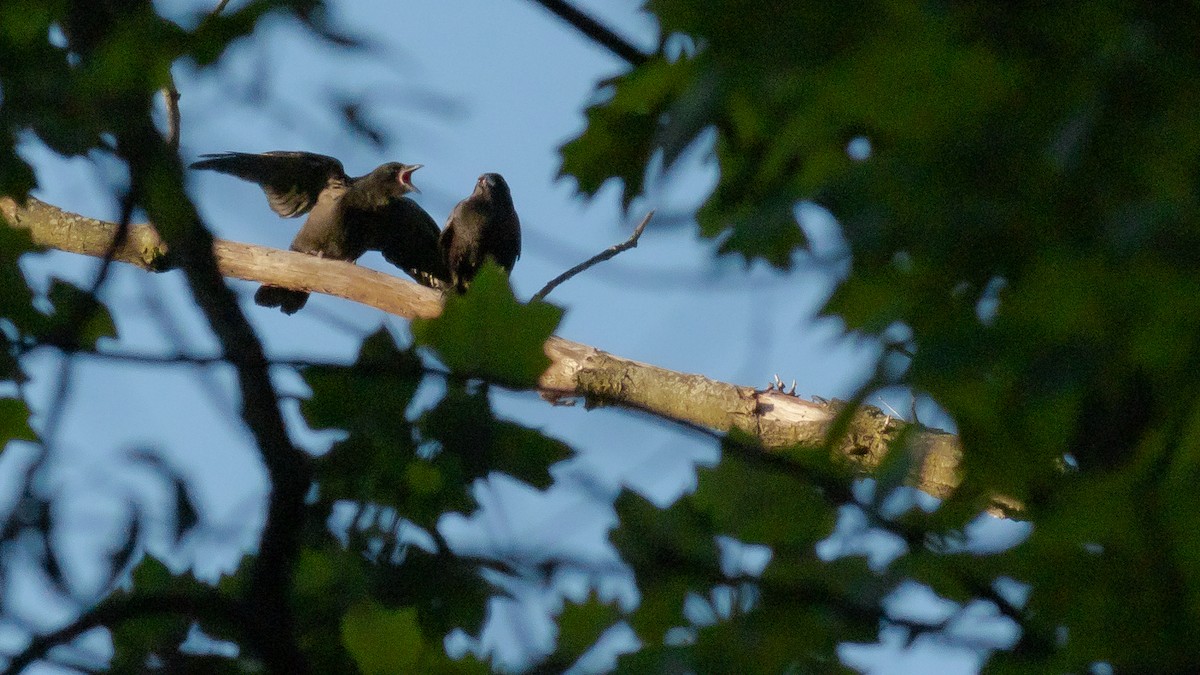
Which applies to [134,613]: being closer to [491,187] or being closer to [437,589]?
[437,589]

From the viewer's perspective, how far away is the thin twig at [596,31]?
5.35 feet

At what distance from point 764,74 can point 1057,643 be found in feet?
1.69

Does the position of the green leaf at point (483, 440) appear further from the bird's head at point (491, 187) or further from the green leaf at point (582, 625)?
the bird's head at point (491, 187)

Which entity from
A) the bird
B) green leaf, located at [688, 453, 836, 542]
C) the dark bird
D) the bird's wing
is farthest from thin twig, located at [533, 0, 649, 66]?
the dark bird

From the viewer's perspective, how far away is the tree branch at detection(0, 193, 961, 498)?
315 centimetres

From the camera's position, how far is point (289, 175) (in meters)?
6.52

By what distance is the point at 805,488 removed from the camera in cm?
121

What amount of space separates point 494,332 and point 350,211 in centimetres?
594

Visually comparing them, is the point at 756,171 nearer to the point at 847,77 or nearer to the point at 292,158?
the point at 847,77

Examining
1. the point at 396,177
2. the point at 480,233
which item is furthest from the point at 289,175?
the point at 480,233

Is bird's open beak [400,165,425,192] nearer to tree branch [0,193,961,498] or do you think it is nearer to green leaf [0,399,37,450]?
tree branch [0,193,961,498]

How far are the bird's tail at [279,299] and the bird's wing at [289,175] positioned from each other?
1.86 ft

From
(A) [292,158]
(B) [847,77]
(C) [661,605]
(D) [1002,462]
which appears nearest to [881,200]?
(B) [847,77]

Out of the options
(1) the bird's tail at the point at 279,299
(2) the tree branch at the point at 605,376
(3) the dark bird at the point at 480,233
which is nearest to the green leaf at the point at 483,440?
(2) the tree branch at the point at 605,376
